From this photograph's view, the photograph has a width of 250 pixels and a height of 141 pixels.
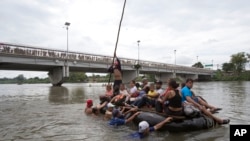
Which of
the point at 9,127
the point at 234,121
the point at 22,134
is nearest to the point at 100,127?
the point at 22,134

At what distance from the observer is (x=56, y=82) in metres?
47.4

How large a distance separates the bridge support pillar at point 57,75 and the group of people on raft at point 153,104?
3209 cm

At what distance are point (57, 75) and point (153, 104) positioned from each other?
1491 inches

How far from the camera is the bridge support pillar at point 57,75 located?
145ft

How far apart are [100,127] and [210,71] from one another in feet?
306

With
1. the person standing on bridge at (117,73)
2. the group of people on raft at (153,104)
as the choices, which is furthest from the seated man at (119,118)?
the person standing on bridge at (117,73)

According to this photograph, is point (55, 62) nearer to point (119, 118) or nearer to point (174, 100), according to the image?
point (119, 118)

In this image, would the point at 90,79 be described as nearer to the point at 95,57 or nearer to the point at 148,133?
the point at 95,57

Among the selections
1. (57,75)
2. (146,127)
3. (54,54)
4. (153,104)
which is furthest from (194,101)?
(57,75)

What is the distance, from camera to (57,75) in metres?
45.8

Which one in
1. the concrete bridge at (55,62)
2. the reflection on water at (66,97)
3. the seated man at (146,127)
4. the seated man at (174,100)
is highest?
the concrete bridge at (55,62)

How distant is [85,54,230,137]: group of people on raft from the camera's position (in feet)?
26.6

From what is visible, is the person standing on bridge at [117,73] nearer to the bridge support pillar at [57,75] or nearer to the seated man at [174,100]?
the seated man at [174,100]

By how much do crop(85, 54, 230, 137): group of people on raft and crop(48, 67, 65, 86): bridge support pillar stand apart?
3209cm
